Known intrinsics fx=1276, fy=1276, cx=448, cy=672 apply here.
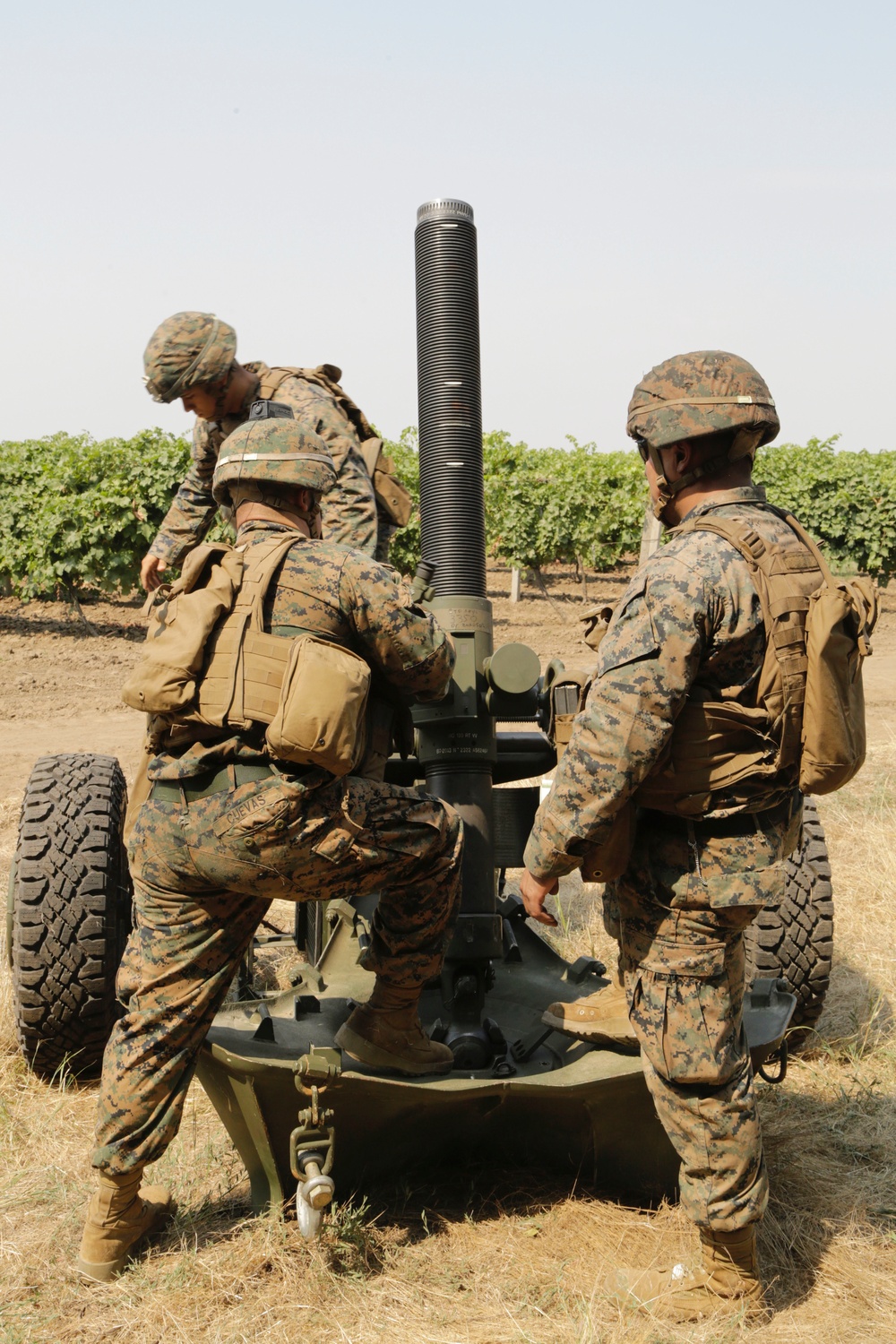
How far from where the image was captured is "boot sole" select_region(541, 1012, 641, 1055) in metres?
3.30

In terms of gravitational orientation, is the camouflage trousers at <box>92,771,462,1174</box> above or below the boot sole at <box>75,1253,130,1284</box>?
above

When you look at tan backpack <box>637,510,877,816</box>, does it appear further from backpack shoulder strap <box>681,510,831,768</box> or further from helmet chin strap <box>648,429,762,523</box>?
helmet chin strap <box>648,429,762,523</box>

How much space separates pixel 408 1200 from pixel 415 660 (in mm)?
1548

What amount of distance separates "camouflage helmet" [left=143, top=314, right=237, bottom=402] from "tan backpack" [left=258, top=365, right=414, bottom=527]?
0.82ft

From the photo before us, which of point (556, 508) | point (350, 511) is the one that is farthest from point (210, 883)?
point (556, 508)

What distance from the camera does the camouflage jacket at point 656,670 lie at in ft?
8.89

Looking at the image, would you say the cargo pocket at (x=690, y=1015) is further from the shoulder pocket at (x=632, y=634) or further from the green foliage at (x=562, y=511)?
the green foliage at (x=562, y=511)

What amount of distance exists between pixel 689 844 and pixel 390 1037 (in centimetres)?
97

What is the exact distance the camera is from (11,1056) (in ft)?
14.5

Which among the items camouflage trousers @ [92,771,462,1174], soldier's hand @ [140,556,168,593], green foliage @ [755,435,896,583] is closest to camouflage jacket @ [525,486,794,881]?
camouflage trousers @ [92,771,462,1174]

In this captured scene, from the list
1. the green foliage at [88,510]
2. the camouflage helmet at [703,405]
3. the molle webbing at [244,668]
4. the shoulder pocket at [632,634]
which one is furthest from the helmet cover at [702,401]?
the green foliage at [88,510]

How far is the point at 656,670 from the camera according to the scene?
8.88ft

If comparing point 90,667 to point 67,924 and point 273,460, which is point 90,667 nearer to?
point 67,924

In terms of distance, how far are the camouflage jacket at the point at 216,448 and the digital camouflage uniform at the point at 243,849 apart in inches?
52.4
